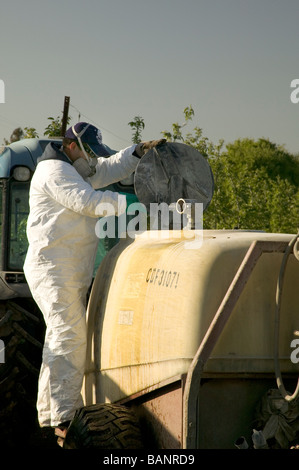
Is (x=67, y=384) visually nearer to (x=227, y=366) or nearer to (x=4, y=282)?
(x=227, y=366)

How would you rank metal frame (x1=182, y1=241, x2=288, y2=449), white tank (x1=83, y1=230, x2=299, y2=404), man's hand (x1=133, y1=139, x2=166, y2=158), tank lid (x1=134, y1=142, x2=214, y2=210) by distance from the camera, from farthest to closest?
man's hand (x1=133, y1=139, x2=166, y2=158)
tank lid (x1=134, y1=142, x2=214, y2=210)
white tank (x1=83, y1=230, x2=299, y2=404)
metal frame (x1=182, y1=241, x2=288, y2=449)

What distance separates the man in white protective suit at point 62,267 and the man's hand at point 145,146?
0.55 metres

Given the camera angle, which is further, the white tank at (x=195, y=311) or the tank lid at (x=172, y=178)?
the tank lid at (x=172, y=178)

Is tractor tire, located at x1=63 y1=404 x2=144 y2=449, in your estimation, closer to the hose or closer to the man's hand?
the hose

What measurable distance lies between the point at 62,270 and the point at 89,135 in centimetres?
95

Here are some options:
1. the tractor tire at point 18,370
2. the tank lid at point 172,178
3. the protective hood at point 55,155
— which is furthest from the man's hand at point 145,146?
the tractor tire at point 18,370

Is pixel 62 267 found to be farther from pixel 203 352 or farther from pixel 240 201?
pixel 240 201

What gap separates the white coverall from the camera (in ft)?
17.0

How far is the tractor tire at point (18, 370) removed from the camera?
6473mm

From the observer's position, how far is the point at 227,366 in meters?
4.30

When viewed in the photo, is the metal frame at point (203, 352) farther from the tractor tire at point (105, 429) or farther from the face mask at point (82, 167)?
the face mask at point (82, 167)

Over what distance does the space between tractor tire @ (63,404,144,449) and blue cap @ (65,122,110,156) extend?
68.3 inches

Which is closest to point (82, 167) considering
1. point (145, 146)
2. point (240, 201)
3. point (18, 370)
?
point (145, 146)

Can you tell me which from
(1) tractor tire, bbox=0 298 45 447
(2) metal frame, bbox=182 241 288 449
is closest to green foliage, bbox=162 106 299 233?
(1) tractor tire, bbox=0 298 45 447
